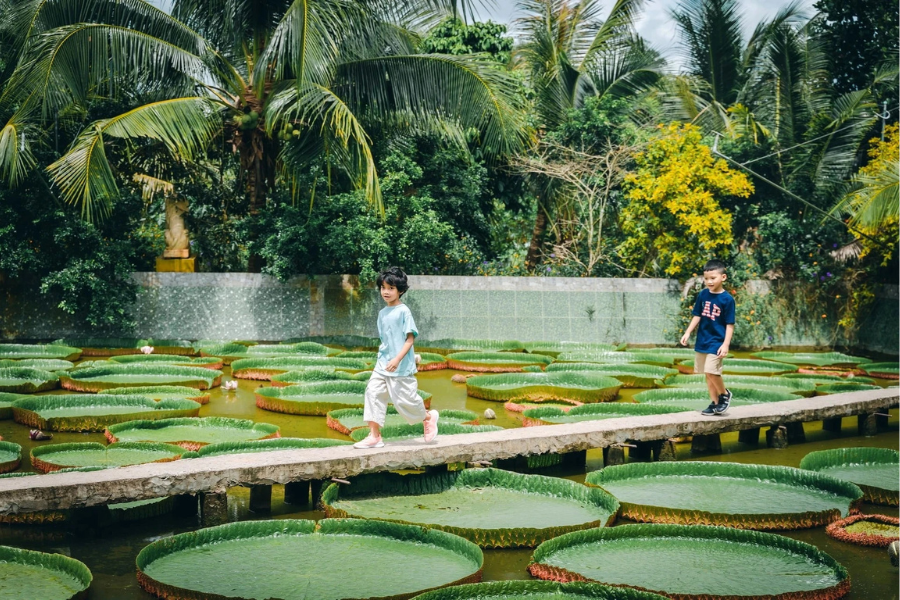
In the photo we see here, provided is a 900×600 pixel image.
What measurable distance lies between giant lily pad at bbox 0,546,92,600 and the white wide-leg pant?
2.03 metres

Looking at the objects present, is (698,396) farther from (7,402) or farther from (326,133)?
(7,402)

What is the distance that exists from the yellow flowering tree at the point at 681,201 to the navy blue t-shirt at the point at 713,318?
7488 millimetres

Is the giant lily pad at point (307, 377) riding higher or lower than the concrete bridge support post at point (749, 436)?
higher

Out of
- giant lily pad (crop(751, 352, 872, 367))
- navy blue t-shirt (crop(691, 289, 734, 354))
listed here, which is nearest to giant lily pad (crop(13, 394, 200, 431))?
navy blue t-shirt (crop(691, 289, 734, 354))

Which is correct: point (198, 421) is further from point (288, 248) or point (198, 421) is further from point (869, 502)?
point (288, 248)

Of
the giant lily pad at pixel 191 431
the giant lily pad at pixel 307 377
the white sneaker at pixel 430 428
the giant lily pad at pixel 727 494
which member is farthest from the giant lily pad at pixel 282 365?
the giant lily pad at pixel 727 494

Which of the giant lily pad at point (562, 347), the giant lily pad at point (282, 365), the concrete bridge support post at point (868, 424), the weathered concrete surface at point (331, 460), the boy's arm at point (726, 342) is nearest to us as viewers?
the weathered concrete surface at point (331, 460)

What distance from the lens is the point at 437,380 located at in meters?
11.2

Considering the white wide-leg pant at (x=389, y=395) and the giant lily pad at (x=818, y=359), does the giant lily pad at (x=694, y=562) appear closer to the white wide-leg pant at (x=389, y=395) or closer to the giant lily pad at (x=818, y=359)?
the white wide-leg pant at (x=389, y=395)

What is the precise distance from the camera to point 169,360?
11531 mm

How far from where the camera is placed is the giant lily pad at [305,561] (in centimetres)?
412

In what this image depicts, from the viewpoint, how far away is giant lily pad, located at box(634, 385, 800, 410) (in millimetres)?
9312

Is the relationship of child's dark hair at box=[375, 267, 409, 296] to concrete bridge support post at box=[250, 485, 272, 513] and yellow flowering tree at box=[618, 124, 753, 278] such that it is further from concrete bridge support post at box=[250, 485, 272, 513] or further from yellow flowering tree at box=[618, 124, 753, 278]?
yellow flowering tree at box=[618, 124, 753, 278]

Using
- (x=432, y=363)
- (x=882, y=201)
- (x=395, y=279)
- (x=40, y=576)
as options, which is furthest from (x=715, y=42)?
(x=40, y=576)
